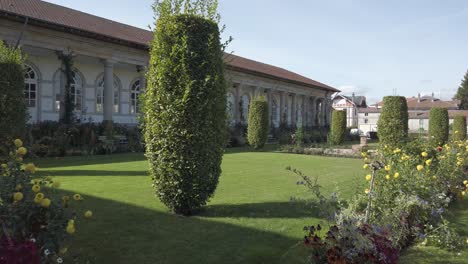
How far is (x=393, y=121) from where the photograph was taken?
1622 centimetres

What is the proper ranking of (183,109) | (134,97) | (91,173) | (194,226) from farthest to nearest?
(134,97)
(91,173)
(183,109)
(194,226)

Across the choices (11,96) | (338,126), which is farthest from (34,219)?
(338,126)

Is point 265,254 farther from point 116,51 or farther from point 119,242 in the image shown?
point 116,51

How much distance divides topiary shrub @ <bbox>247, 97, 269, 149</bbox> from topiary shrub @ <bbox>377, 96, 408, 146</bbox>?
8.10 metres

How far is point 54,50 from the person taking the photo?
65.4 feet

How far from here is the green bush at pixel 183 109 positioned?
587cm

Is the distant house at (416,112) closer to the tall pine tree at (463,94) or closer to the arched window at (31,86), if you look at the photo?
the tall pine tree at (463,94)

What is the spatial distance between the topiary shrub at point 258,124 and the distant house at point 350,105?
70239mm

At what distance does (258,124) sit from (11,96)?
15.8 m

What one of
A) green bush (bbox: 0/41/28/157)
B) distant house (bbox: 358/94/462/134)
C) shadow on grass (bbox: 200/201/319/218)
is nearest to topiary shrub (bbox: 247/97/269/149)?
green bush (bbox: 0/41/28/157)

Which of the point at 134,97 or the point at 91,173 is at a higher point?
the point at 134,97

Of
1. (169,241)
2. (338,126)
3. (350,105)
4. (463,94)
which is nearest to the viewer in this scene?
(169,241)

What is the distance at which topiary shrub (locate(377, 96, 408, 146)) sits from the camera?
15.8m

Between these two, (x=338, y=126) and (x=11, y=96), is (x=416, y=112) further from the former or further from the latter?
(x=11, y=96)
